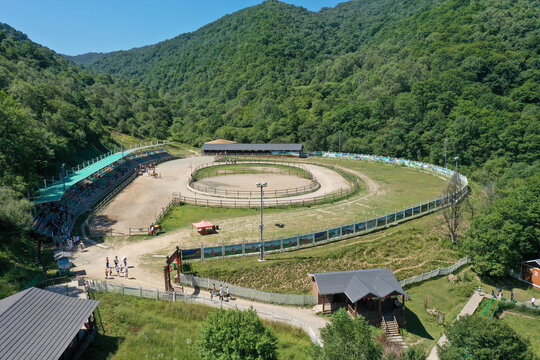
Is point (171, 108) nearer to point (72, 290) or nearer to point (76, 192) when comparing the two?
point (76, 192)

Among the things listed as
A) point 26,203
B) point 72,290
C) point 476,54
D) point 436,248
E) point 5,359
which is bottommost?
point 436,248

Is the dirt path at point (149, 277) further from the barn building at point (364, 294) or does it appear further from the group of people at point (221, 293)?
the barn building at point (364, 294)

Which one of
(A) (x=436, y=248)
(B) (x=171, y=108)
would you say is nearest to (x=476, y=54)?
(A) (x=436, y=248)

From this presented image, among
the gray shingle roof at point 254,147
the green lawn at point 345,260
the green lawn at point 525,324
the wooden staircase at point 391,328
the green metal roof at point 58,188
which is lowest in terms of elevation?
the green lawn at point 525,324

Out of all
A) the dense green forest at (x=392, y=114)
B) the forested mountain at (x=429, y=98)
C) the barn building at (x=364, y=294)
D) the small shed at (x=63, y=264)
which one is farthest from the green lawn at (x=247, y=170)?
the barn building at (x=364, y=294)

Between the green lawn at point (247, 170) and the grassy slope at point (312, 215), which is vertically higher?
the green lawn at point (247, 170)

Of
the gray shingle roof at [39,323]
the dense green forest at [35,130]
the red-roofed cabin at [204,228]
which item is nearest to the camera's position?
the gray shingle roof at [39,323]
